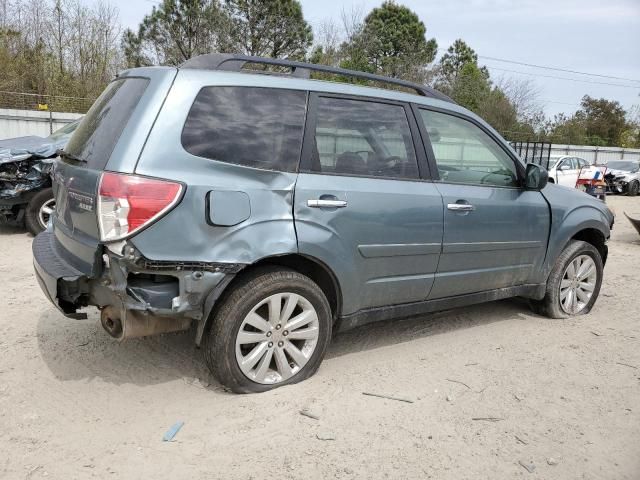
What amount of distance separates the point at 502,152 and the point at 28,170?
6.12 m

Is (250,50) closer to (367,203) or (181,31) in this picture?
(181,31)

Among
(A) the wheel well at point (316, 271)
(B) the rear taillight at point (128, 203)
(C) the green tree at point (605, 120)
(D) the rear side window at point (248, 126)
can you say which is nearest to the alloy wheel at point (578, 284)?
(A) the wheel well at point (316, 271)

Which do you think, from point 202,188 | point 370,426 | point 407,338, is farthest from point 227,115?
point 407,338

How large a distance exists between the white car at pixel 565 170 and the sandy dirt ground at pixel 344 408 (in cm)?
1371

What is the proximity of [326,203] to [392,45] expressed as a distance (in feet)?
121

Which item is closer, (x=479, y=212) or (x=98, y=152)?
(x=98, y=152)

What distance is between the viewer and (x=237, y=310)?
314 centimetres

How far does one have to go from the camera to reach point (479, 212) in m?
4.12

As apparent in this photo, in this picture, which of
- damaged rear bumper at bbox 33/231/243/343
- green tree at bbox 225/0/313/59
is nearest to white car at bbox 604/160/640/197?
green tree at bbox 225/0/313/59

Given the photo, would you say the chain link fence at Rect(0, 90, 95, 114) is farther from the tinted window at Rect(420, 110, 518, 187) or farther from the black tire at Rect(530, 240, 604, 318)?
the black tire at Rect(530, 240, 604, 318)

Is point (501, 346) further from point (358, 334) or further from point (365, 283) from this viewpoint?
point (365, 283)

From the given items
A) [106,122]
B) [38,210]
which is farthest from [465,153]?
[38,210]

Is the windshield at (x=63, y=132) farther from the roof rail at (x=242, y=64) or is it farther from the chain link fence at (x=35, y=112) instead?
the chain link fence at (x=35, y=112)

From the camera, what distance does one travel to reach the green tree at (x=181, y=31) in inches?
1120
